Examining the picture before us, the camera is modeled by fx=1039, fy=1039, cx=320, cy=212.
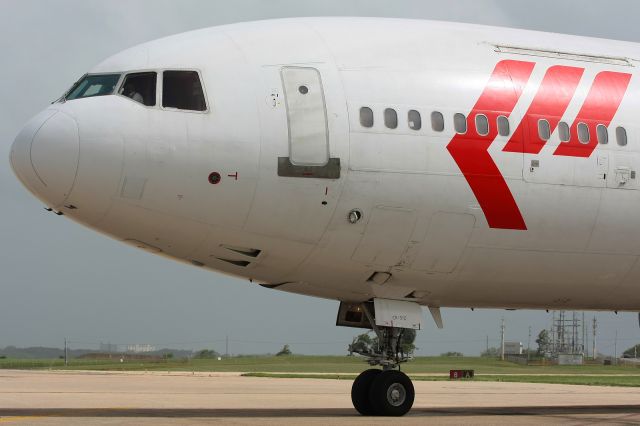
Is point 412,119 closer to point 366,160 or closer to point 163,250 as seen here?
point 366,160

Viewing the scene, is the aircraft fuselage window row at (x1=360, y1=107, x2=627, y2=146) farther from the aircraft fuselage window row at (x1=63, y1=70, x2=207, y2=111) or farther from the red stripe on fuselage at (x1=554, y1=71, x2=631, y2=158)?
the aircraft fuselage window row at (x1=63, y1=70, x2=207, y2=111)

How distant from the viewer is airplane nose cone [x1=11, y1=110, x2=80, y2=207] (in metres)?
18.3

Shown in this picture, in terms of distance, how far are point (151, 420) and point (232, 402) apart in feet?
30.0

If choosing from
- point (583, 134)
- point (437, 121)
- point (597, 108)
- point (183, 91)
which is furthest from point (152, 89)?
point (597, 108)

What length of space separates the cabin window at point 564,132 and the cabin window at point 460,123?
2144 mm

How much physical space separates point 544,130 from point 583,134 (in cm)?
94

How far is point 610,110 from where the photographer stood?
21938mm

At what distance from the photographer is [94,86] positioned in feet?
64.2

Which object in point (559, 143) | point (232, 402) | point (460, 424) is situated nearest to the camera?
point (460, 424)

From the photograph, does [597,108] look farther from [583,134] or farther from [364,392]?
[364,392]

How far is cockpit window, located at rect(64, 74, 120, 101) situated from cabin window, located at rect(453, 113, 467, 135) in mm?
6560

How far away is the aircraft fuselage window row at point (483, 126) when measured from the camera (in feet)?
65.6

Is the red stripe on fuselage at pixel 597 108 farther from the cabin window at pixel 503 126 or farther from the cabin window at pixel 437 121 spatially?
the cabin window at pixel 437 121

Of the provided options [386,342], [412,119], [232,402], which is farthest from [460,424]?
[232,402]
